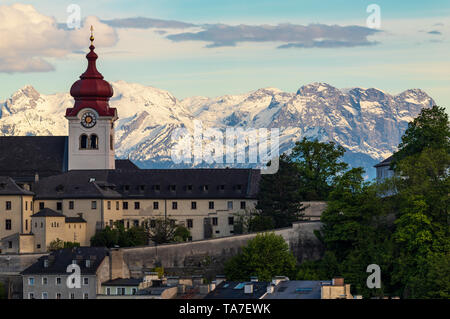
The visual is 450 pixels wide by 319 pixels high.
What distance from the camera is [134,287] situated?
105 meters

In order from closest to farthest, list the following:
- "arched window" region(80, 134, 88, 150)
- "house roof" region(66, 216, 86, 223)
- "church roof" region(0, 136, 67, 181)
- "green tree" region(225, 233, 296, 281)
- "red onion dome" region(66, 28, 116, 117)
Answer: "green tree" region(225, 233, 296, 281) < "house roof" region(66, 216, 86, 223) < "church roof" region(0, 136, 67, 181) < "arched window" region(80, 134, 88, 150) < "red onion dome" region(66, 28, 116, 117)

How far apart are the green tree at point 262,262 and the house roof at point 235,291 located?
7766 millimetres

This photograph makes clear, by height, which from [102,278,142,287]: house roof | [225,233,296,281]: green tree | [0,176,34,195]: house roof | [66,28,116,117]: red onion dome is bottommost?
[102,278,142,287]: house roof

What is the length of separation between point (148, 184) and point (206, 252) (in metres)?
18.7

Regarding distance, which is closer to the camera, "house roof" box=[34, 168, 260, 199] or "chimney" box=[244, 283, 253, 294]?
"chimney" box=[244, 283, 253, 294]

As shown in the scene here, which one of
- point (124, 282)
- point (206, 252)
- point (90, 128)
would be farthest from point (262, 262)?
point (90, 128)

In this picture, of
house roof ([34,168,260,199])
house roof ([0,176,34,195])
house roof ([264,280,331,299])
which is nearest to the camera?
house roof ([264,280,331,299])

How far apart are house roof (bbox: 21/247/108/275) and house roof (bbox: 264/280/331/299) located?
19.4 m

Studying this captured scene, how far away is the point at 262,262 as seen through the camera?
108938 mm

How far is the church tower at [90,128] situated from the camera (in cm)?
13912

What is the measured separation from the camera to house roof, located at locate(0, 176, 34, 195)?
122688 mm

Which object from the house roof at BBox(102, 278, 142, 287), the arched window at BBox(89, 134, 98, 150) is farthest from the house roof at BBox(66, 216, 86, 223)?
the arched window at BBox(89, 134, 98, 150)

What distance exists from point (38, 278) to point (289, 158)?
2975cm

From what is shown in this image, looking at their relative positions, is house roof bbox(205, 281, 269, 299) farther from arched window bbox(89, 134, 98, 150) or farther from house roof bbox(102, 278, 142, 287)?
arched window bbox(89, 134, 98, 150)
